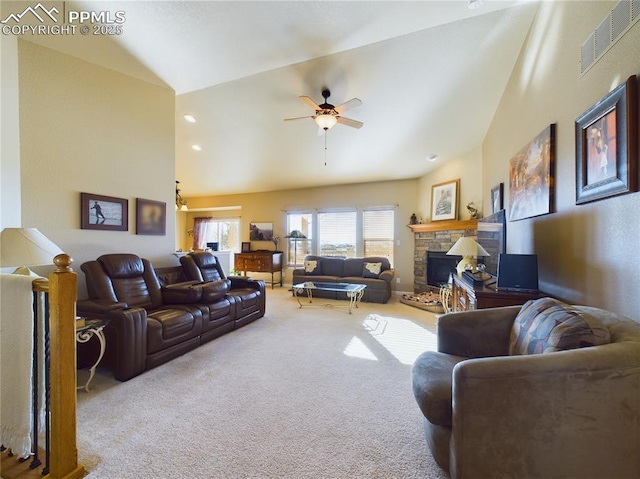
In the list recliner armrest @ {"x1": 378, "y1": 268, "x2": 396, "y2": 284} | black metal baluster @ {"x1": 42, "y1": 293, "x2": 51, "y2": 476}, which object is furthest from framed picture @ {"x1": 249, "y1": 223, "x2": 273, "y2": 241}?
black metal baluster @ {"x1": 42, "y1": 293, "x2": 51, "y2": 476}

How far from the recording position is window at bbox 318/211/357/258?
6840 millimetres

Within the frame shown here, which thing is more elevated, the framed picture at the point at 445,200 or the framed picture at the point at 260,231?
the framed picture at the point at 445,200

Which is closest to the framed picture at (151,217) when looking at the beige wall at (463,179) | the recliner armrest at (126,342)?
the recliner armrest at (126,342)

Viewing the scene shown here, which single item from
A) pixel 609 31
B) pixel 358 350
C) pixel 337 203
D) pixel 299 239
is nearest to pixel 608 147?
pixel 609 31

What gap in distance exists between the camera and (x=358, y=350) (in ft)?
10.0

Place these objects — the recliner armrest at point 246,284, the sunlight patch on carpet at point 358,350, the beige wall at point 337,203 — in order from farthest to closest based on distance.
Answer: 1. the beige wall at point 337,203
2. the recliner armrest at point 246,284
3. the sunlight patch on carpet at point 358,350

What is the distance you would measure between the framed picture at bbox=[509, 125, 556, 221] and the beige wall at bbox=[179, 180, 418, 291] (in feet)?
10.2

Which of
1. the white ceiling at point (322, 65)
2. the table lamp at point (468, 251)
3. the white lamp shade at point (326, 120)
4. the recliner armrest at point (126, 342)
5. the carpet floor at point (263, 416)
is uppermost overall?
the white ceiling at point (322, 65)

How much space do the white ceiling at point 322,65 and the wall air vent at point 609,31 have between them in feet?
3.67

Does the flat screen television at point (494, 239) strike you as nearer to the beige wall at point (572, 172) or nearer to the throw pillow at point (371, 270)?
the beige wall at point (572, 172)

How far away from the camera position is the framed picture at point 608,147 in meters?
1.43

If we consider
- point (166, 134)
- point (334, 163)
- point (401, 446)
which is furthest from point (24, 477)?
point (334, 163)

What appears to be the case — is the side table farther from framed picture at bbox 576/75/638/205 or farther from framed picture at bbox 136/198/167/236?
framed picture at bbox 576/75/638/205

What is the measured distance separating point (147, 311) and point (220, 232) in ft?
20.3
